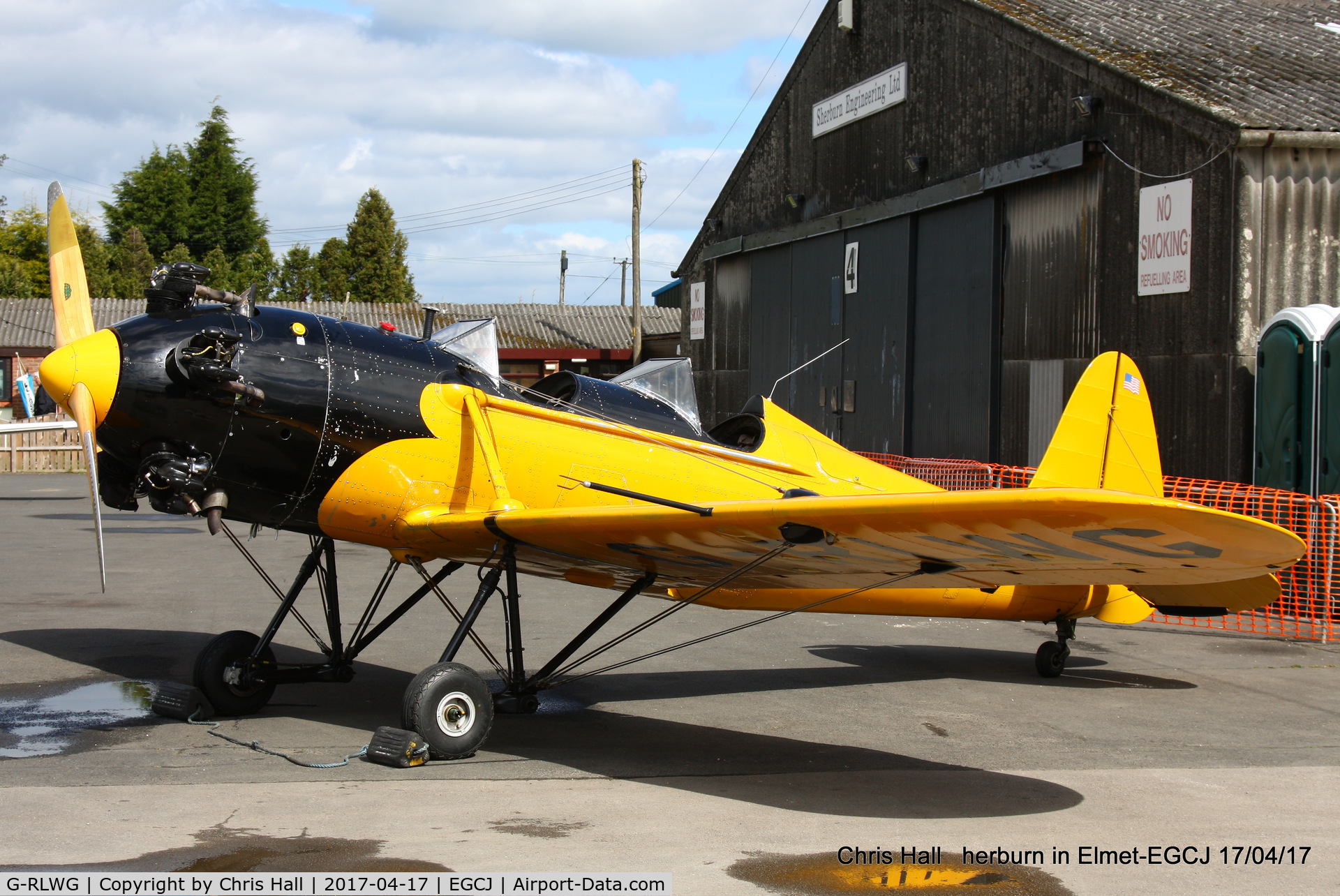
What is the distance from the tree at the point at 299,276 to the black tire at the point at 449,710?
161ft

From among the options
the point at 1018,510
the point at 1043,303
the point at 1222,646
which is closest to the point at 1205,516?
the point at 1018,510

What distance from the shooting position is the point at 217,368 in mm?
5680

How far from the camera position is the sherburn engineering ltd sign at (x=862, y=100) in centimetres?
1809

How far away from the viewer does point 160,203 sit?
47.3 m

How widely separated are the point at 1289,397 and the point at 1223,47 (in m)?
5.55

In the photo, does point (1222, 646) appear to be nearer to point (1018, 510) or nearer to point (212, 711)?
point (1018, 510)

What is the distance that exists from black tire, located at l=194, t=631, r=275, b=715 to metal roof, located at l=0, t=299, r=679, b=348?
3129cm

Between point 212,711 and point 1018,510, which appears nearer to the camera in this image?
point 1018,510

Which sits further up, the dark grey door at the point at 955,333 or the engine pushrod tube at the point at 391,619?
the dark grey door at the point at 955,333

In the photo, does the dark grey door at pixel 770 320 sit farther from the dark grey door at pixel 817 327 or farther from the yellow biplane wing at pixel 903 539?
the yellow biplane wing at pixel 903 539

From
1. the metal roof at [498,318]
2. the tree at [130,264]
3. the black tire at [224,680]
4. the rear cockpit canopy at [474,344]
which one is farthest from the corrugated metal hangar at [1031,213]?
the tree at [130,264]

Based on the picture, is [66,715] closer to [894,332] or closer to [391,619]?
[391,619]

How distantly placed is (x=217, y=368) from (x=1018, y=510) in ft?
12.9

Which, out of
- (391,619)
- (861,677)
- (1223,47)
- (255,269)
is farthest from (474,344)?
(255,269)
